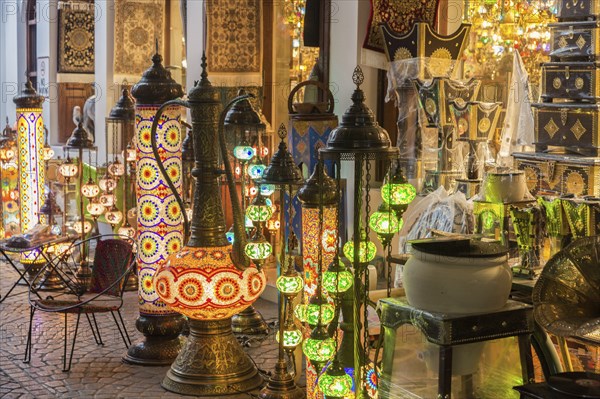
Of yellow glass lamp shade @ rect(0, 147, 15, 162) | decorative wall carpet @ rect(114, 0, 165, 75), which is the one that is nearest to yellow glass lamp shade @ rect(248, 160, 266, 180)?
yellow glass lamp shade @ rect(0, 147, 15, 162)

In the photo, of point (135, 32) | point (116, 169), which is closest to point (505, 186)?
point (116, 169)

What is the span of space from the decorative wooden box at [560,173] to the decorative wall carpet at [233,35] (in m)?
3.48

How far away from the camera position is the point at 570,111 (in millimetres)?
7809

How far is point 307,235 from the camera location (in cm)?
534

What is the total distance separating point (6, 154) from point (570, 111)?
6.05m

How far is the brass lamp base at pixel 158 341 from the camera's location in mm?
6598

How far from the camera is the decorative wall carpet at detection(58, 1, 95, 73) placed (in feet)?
50.0

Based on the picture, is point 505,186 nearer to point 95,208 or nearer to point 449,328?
point 449,328

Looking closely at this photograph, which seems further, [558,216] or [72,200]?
[72,200]

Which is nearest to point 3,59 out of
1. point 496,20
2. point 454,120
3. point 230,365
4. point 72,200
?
point 72,200

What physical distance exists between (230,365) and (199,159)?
1.28 m

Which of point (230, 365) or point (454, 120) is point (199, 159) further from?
point (454, 120)

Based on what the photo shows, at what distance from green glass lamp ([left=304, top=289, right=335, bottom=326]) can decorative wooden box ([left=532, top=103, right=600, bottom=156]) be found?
143 inches

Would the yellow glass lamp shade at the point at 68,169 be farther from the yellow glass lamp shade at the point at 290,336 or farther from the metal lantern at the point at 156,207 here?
the yellow glass lamp shade at the point at 290,336
